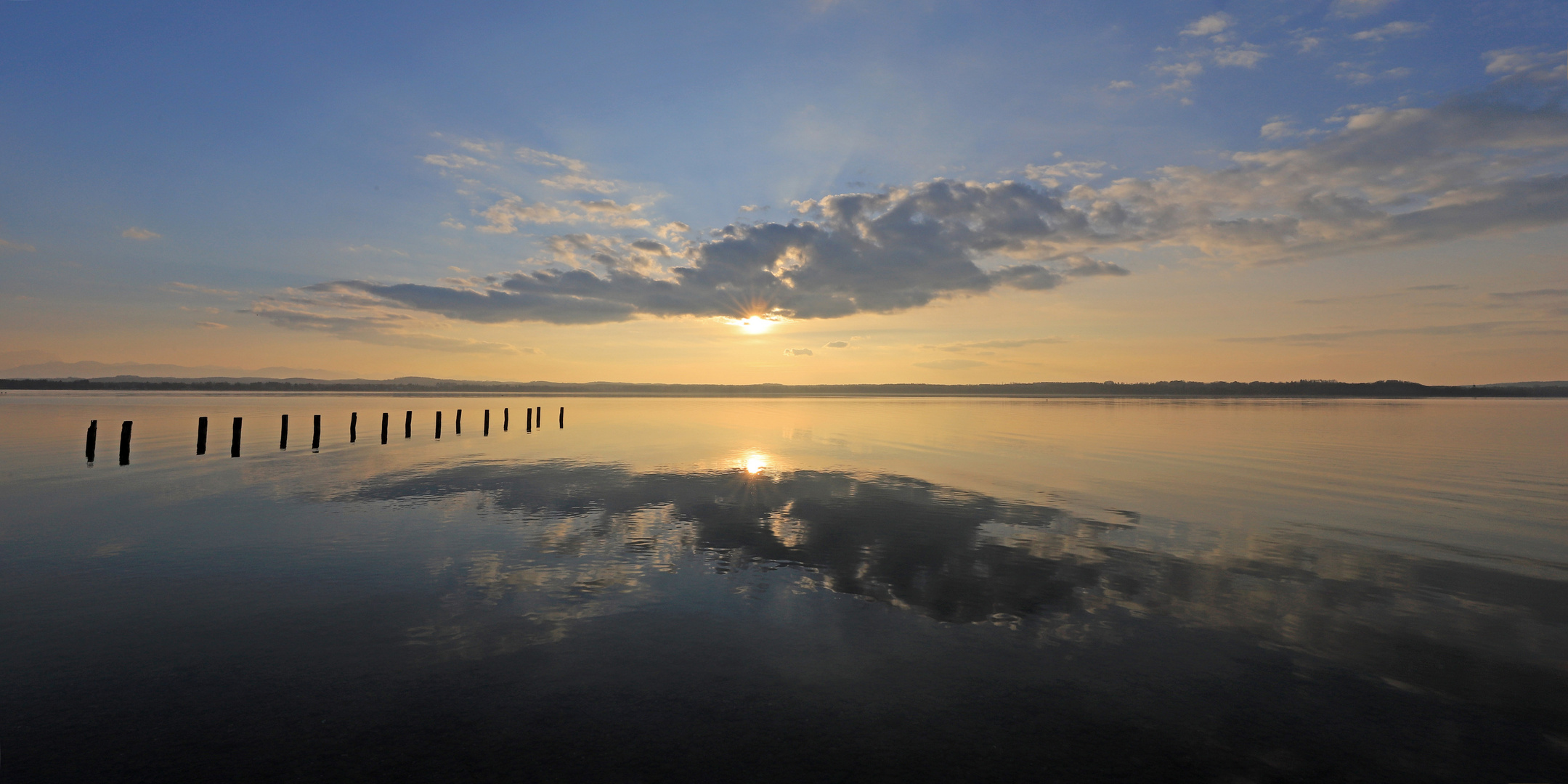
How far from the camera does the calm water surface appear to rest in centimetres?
561

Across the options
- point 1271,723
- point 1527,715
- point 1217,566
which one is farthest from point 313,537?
point 1527,715

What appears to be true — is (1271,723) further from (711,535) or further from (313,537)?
(313,537)

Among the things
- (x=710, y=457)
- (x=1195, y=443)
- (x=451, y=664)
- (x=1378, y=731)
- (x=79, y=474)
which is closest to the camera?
(x=1378, y=731)

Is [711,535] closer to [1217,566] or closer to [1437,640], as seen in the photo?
[1217,566]

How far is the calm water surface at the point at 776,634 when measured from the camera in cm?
561

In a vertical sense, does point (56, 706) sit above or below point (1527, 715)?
below

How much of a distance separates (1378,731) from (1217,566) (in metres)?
6.29

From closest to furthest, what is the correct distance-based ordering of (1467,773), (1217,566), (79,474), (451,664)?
(1467,773)
(451,664)
(1217,566)
(79,474)

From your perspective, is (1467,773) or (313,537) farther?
(313,537)

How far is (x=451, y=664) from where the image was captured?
7.30 m

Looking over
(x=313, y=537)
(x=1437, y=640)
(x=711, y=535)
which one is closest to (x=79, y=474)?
(x=313, y=537)

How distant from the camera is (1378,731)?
237 inches

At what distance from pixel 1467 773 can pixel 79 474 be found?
31793 mm

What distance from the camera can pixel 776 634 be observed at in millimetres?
8398
